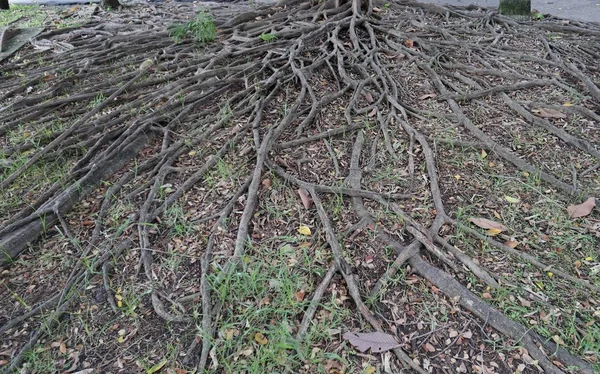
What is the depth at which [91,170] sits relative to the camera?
2.78 meters

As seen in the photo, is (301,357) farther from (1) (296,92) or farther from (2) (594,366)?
(1) (296,92)

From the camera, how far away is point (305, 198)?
262 centimetres

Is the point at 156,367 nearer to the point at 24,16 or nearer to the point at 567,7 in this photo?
the point at 24,16

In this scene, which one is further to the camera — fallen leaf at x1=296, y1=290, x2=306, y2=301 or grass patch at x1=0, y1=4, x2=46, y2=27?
grass patch at x1=0, y1=4, x2=46, y2=27

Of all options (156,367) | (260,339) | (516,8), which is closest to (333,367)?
(260,339)

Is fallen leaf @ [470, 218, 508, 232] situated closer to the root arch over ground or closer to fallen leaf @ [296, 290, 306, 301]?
the root arch over ground

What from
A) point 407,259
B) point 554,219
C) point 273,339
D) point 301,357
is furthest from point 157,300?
point 554,219

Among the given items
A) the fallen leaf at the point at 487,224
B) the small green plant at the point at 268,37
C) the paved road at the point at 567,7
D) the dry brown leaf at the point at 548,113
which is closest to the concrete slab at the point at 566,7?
the paved road at the point at 567,7

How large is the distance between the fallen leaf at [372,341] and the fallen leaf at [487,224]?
92cm

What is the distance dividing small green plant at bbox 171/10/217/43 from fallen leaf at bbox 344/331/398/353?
3.34 meters

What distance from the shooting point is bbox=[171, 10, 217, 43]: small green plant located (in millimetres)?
4289

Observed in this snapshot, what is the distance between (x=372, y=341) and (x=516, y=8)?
189 inches

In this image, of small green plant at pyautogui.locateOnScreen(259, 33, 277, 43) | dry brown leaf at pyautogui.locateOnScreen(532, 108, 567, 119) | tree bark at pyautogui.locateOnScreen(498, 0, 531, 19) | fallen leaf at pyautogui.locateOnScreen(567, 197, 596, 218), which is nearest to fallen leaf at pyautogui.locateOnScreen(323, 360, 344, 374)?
fallen leaf at pyautogui.locateOnScreen(567, 197, 596, 218)

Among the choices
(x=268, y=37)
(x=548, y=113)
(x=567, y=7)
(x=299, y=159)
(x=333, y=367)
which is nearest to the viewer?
(x=333, y=367)
